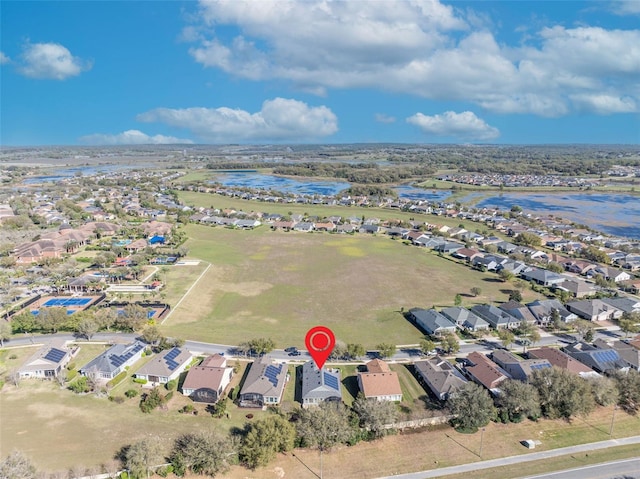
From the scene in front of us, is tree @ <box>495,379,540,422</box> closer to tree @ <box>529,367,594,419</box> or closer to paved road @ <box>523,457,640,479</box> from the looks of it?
tree @ <box>529,367,594,419</box>

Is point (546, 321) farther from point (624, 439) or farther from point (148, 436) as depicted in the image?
point (148, 436)

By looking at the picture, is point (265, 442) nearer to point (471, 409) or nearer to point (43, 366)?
point (471, 409)

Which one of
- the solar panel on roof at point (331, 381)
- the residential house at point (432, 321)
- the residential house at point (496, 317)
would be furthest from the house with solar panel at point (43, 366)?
the residential house at point (496, 317)

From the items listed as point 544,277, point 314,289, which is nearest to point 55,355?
point 314,289

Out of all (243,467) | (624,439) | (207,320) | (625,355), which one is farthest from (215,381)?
(625,355)

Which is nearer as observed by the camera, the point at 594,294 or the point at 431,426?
the point at 431,426
